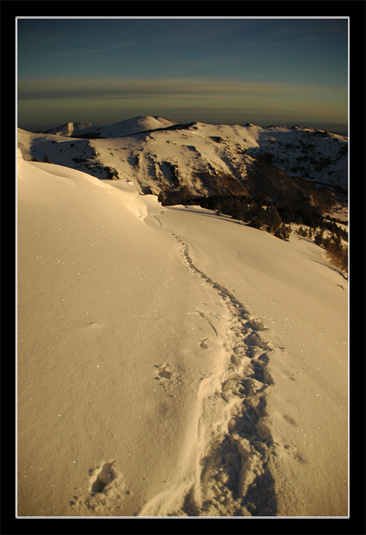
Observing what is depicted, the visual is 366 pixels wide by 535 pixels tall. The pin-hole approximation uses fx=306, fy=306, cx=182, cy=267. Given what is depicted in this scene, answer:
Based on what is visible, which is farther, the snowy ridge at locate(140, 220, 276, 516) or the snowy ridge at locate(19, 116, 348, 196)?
the snowy ridge at locate(19, 116, 348, 196)

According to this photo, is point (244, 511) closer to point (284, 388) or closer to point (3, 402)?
point (284, 388)

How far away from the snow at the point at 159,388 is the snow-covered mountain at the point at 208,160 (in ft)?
114

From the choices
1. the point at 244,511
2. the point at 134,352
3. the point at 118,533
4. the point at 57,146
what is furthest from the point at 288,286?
the point at 57,146

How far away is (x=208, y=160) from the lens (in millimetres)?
48969

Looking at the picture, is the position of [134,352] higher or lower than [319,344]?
higher

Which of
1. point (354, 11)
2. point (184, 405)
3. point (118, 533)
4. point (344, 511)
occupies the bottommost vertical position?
point (344, 511)

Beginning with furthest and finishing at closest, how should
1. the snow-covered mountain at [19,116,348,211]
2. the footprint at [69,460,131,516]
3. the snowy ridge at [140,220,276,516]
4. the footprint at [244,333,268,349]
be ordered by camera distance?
the snow-covered mountain at [19,116,348,211] < the footprint at [244,333,268,349] < the snowy ridge at [140,220,276,516] < the footprint at [69,460,131,516]

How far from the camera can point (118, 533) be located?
1442 mm

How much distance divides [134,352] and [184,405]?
59 cm

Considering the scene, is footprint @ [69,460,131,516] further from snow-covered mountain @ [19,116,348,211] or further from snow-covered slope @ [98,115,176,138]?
snow-covered slope @ [98,115,176,138]

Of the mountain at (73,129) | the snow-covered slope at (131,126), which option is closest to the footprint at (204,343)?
the snow-covered slope at (131,126)

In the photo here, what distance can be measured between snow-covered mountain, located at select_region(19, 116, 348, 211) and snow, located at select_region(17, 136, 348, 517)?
34792 millimetres

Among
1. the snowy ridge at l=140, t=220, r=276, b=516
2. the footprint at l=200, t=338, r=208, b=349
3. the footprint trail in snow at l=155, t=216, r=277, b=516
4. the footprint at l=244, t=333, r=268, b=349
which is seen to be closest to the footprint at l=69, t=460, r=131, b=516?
the snowy ridge at l=140, t=220, r=276, b=516

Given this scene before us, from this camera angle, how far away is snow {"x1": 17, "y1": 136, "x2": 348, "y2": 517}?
1.58 metres
